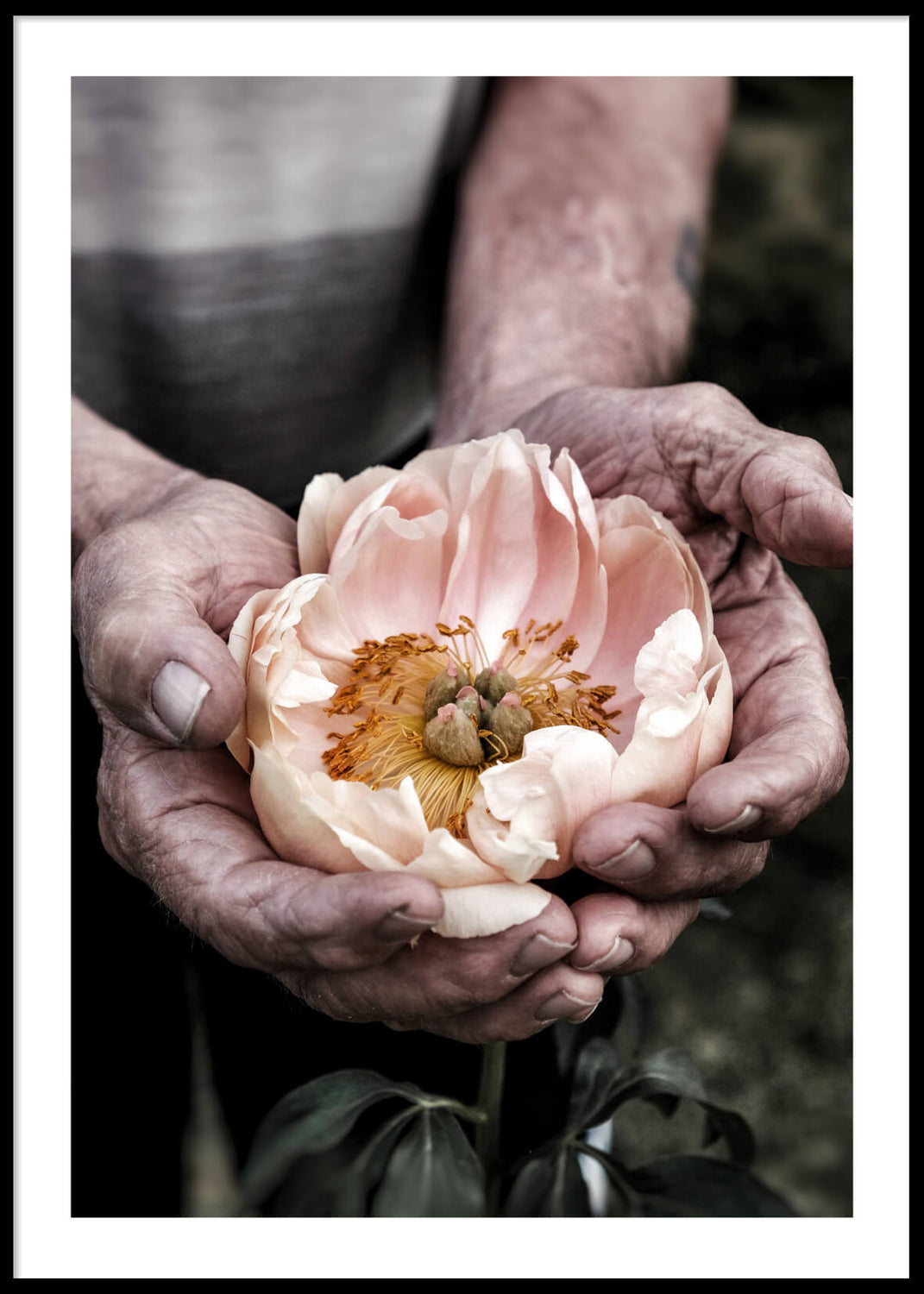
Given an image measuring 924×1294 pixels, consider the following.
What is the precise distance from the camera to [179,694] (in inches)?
24.1

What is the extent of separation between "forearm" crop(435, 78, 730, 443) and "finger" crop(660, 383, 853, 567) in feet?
0.86

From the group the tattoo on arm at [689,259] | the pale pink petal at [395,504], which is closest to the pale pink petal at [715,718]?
the pale pink petal at [395,504]

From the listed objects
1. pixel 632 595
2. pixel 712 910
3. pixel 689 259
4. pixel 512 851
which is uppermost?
pixel 689 259

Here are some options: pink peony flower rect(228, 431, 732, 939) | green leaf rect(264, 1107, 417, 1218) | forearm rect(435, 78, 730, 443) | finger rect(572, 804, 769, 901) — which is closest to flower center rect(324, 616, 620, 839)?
pink peony flower rect(228, 431, 732, 939)

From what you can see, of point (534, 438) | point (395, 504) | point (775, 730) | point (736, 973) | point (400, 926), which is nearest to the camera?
point (400, 926)

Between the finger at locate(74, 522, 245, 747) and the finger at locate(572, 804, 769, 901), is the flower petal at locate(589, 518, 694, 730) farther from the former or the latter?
the finger at locate(74, 522, 245, 747)

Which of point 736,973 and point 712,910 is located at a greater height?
point 712,910

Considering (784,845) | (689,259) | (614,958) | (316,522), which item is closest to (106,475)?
(316,522)

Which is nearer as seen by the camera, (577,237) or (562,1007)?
(562,1007)

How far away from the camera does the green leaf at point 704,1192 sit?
736 millimetres

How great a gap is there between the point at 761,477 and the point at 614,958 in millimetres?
296

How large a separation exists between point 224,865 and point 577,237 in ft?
2.49

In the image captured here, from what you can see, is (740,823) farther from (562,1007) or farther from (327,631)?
(327,631)

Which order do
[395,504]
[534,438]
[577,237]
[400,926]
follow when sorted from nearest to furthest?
[400,926] < [395,504] < [534,438] < [577,237]
